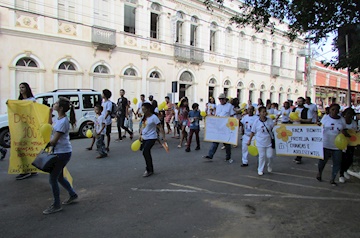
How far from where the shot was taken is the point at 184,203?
471 centimetres

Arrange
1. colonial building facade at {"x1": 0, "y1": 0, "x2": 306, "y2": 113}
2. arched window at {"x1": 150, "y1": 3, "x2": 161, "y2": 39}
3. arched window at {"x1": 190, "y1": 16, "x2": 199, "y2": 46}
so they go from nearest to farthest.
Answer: colonial building facade at {"x1": 0, "y1": 0, "x2": 306, "y2": 113} → arched window at {"x1": 150, "y1": 3, "x2": 161, "y2": 39} → arched window at {"x1": 190, "y1": 16, "x2": 199, "y2": 46}

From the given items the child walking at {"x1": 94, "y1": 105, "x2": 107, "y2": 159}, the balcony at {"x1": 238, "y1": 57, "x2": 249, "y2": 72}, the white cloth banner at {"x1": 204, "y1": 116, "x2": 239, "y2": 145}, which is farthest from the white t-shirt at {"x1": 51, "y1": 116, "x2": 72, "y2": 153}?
the balcony at {"x1": 238, "y1": 57, "x2": 249, "y2": 72}

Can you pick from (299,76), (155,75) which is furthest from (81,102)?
(299,76)

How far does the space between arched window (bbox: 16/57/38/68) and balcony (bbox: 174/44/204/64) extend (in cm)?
1031

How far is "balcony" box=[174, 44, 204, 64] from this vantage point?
2261 cm

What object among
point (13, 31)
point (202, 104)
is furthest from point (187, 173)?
point (202, 104)

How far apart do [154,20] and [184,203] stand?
19.1 metres

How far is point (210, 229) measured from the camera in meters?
3.79

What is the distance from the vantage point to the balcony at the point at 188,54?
74.2 ft

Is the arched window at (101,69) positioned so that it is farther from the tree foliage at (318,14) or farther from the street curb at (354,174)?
the street curb at (354,174)

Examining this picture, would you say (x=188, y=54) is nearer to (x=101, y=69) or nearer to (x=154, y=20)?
(x=154, y=20)

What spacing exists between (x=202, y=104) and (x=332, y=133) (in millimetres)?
19455

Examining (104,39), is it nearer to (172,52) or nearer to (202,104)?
(172,52)

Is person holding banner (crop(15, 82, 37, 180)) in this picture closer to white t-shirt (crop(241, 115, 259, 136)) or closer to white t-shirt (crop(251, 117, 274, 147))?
white t-shirt (crop(251, 117, 274, 147))
